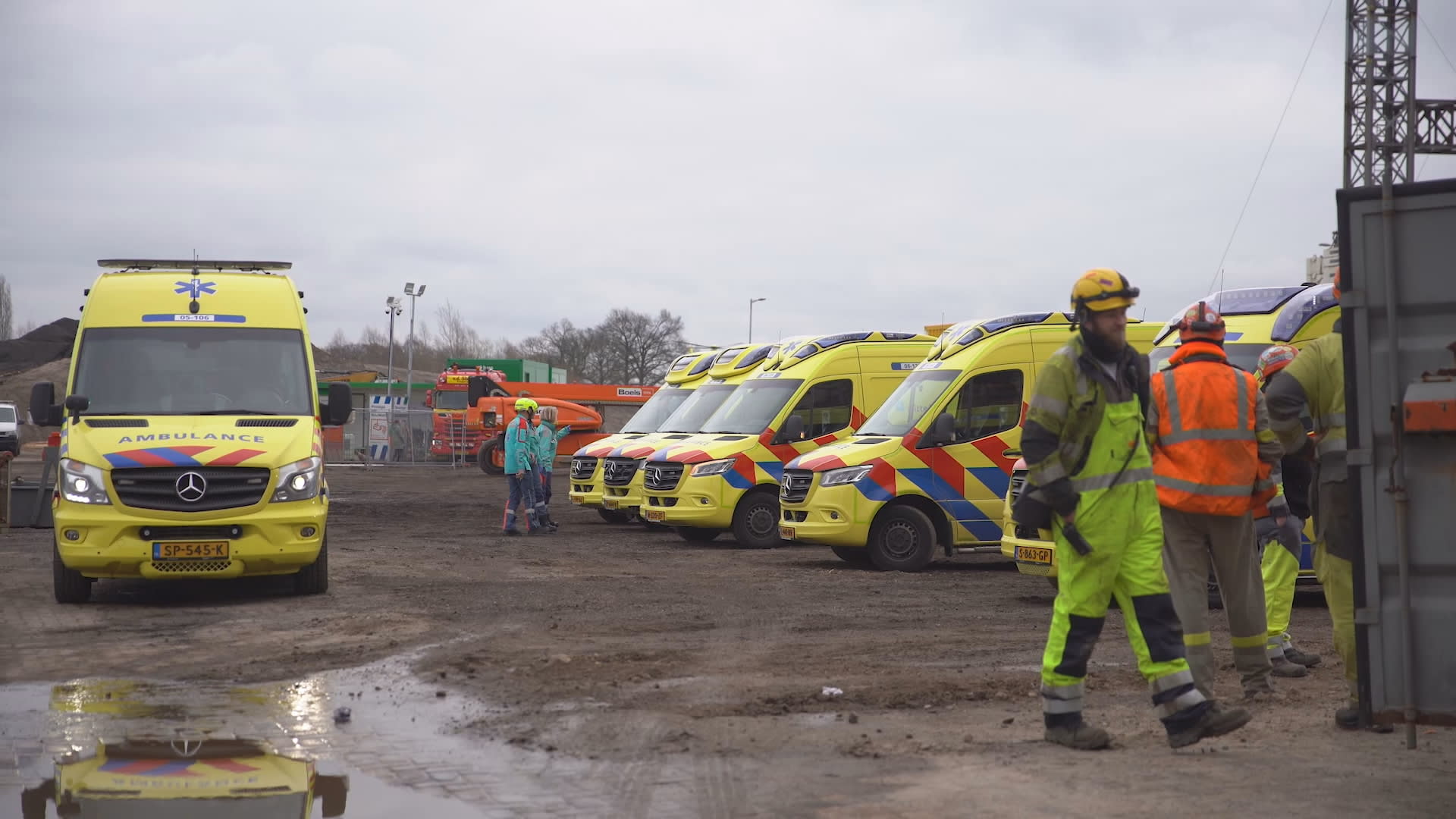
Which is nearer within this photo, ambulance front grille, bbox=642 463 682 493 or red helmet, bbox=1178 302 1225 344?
red helmet, bbox=1178 302 1225 344

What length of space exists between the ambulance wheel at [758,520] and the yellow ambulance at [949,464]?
3027 mm

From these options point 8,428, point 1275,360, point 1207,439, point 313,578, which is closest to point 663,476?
point 313,578

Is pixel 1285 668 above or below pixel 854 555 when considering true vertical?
below

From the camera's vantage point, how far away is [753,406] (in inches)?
710

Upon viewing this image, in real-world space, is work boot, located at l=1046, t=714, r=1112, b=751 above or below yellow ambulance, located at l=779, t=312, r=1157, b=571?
below

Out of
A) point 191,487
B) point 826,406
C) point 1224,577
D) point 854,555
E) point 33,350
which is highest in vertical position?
point 33,350

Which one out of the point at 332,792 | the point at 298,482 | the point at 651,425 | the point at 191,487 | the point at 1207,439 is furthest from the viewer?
the point at 651,425

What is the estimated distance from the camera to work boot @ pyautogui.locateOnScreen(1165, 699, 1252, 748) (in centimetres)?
584

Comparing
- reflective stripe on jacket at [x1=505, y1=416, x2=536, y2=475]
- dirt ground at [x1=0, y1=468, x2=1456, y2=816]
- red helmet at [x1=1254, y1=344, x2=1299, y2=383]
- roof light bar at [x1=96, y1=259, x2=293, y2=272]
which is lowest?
dirt ground at [x1=0, y1=468, x2=1456, y2=816]

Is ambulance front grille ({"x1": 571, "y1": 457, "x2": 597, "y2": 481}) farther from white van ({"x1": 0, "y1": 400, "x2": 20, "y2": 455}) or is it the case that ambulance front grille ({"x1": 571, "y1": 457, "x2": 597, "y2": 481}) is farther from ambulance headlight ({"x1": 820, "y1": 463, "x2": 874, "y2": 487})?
white van ({"x1": 0, "y1": 400, "x2": 20, "y2": 455})

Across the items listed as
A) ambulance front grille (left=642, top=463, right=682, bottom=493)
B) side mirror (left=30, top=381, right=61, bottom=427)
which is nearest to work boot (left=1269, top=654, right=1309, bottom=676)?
side mirror (left=30, top=381, right=61, bottom=427)

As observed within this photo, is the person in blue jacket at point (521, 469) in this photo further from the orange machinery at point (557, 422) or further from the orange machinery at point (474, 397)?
the orange machinery at point (557, 422)

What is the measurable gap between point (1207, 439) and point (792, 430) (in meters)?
10.6

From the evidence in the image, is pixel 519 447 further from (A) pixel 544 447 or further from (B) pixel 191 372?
(B) pixel 191 372
